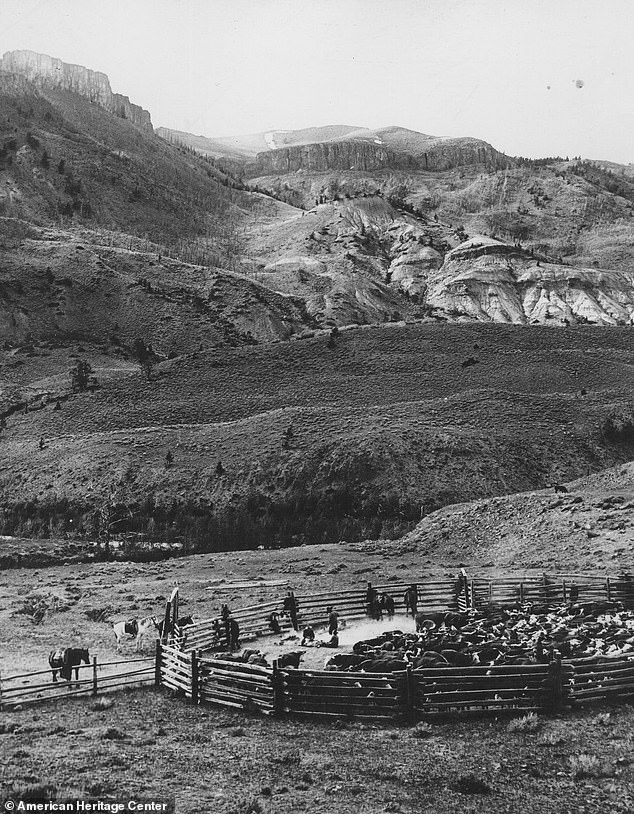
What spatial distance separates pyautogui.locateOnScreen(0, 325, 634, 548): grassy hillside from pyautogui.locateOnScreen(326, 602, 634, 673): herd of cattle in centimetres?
2366

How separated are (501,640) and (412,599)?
6916mm

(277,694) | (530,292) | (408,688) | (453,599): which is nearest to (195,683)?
(277,694)

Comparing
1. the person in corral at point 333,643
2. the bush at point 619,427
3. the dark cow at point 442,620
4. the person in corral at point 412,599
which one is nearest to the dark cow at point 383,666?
the person in corral at point 333,643

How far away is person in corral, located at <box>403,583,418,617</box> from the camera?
→ 2552 cm

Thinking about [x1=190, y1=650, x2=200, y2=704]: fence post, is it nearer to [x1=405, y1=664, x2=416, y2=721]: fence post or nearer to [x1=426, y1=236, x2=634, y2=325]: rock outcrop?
[x1=405, y1=664, x2=416, y2=721]: fence post

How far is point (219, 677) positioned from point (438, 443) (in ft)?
145

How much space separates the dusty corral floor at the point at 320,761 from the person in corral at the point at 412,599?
442 inches

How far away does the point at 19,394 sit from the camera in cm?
8306

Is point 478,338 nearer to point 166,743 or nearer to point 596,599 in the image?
point 596,599

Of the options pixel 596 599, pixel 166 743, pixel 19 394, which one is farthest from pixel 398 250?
pixel 166 743

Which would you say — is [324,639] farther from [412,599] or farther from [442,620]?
[412,599]

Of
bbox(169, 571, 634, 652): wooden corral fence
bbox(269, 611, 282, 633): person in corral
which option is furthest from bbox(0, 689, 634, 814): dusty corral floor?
bbox(269, 611, 282, 633): person in corral

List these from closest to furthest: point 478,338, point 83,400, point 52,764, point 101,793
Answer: point 101,793, point 52,764, point 83,400, point 478,338

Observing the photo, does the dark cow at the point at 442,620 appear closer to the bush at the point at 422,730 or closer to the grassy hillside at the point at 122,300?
the bush at the point at 422,730
